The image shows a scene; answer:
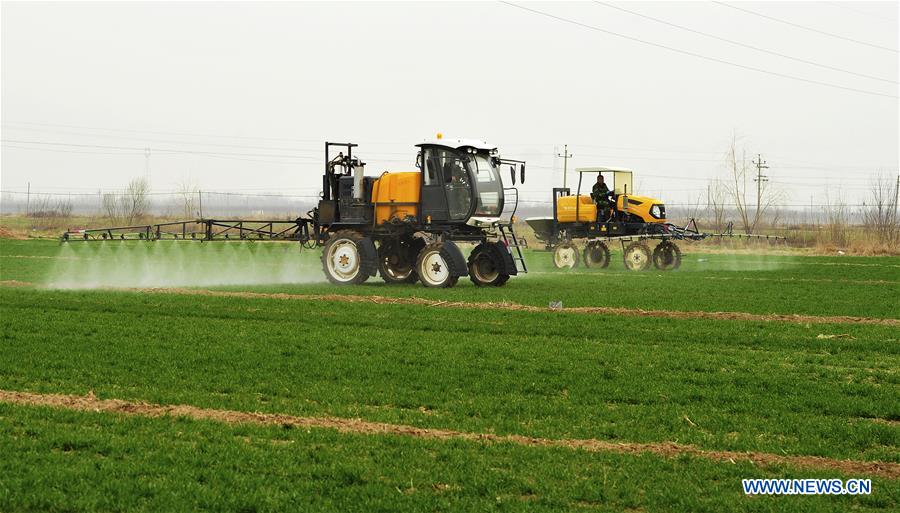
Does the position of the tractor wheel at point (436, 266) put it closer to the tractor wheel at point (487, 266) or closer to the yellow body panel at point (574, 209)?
the tractor wheel at point (487, 266)

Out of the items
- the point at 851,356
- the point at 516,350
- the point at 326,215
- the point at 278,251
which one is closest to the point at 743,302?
the point at 851,356

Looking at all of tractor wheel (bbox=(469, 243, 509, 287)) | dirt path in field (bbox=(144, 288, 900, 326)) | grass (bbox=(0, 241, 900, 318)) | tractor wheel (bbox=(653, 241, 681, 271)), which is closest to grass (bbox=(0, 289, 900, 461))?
dirt path in field (bbox=(144, 288, 900, 326))

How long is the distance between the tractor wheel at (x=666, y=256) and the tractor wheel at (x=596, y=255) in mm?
2095

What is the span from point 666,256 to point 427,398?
32.3 metres

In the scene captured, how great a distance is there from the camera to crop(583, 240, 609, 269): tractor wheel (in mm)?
43750

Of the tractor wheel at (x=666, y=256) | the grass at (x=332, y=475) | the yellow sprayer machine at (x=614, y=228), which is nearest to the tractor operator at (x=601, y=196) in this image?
the yellow sprayer machine at (x=614, y=228)

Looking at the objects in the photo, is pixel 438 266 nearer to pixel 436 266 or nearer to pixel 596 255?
pixel 436 266

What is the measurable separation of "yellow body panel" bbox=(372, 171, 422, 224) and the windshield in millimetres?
1767

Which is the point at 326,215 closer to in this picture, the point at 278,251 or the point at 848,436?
the point at 278,251

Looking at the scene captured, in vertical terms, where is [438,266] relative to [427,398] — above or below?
above

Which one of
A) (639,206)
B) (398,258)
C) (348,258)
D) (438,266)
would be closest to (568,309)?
(438,266)

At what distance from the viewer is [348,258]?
30.8 m

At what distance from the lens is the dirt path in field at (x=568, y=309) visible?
2088 cm

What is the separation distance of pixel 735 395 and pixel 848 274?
2861cm
